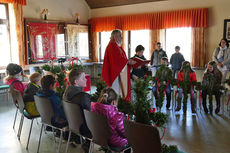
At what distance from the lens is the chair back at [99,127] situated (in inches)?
87.8

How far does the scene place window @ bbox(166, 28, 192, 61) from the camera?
27.3 ft

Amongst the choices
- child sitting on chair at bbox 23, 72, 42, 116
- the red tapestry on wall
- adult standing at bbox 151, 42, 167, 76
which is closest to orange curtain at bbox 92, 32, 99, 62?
the red tapestry on wall

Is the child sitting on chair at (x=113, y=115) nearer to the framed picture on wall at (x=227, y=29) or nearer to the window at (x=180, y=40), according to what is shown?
the framed picture on wall at (x=227, y=29)

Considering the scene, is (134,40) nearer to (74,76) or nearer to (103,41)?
(103,41)

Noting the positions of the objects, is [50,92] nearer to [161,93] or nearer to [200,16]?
[161,93]

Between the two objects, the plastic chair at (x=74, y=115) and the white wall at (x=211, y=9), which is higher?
the white wall at (x=211, y=9)

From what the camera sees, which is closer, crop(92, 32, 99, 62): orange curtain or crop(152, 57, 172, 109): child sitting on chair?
crop(152, 57, 172, 109): child sitting on chair

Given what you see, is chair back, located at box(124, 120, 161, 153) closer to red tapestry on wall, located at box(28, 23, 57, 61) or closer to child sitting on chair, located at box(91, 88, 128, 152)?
child sitting on chair, located at box(91, 88, 128, 152)

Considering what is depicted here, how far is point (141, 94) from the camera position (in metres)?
2.25

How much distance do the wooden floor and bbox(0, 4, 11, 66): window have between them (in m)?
3.35

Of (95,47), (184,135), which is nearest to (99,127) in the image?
(184,135)

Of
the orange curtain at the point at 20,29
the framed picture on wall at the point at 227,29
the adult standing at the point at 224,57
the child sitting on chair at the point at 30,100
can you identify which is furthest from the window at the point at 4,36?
the framed picture on wall at the point at 227,29

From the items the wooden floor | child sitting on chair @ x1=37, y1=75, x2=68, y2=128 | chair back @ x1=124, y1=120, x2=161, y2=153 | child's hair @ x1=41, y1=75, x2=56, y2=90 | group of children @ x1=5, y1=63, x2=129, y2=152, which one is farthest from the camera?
the wooden floor

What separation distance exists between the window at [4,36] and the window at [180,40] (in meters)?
5.44
